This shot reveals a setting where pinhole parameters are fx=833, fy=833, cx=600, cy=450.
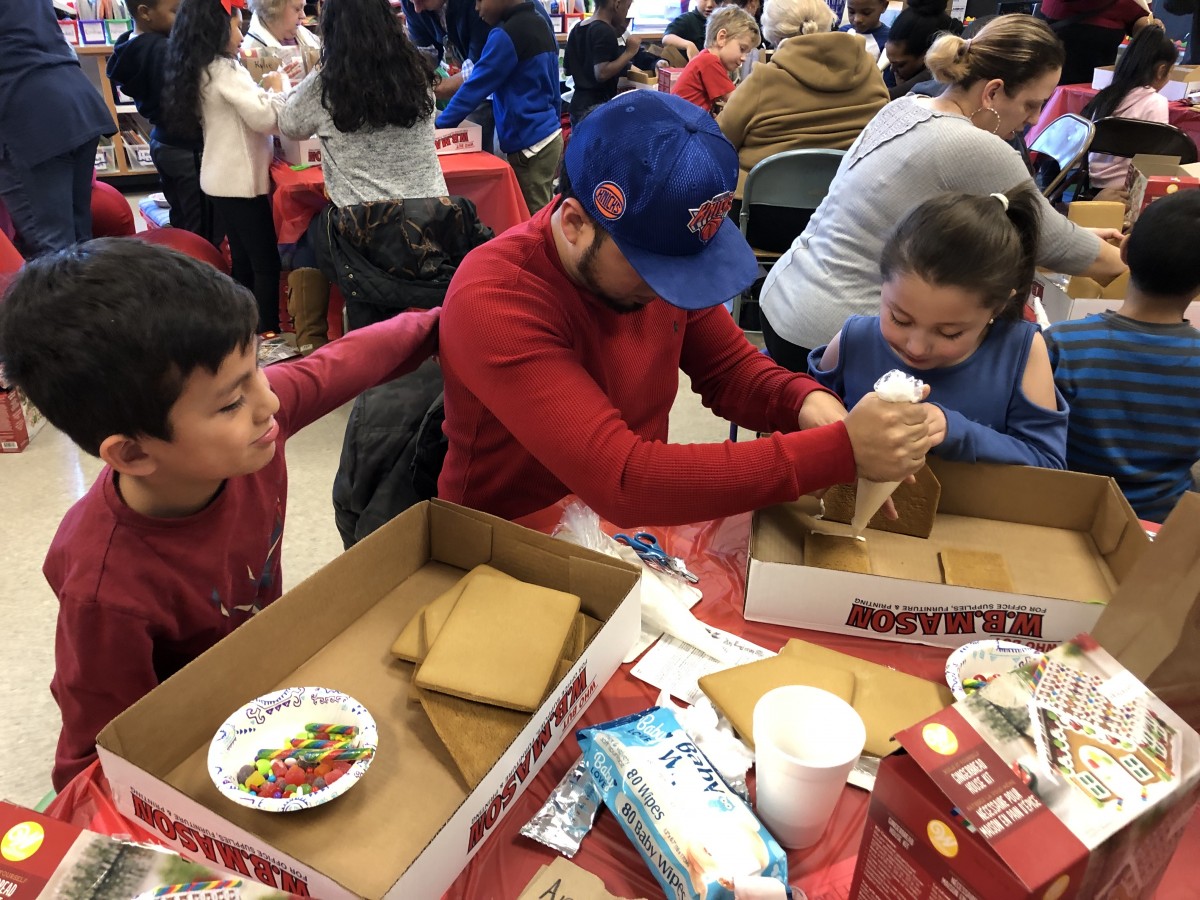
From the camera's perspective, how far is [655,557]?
3.81ft

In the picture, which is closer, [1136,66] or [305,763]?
[305,763]

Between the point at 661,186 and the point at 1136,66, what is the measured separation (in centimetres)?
367

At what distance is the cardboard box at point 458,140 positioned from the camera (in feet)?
12.1

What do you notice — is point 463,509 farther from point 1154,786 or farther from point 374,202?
point 374,202

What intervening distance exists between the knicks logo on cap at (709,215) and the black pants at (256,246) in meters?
2.65

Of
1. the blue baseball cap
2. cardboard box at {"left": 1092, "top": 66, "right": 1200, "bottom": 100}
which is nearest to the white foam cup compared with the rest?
the blue baseball cap

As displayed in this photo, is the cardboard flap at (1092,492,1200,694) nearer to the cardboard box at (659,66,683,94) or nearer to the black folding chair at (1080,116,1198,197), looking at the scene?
the black folding chair at (1080,116,1198,197)

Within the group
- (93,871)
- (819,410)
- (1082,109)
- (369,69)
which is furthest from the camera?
(1082,109)

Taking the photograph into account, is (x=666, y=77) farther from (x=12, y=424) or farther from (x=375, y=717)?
(x=375, y=717)

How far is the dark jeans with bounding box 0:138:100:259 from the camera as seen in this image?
9.64 feet

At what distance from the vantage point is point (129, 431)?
2.97 ft

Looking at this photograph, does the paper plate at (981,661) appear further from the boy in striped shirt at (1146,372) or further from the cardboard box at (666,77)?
the cardboard box at (666,77)

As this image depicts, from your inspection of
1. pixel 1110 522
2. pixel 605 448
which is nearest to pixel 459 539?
pixel 605 448

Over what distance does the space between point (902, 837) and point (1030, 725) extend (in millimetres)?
112
